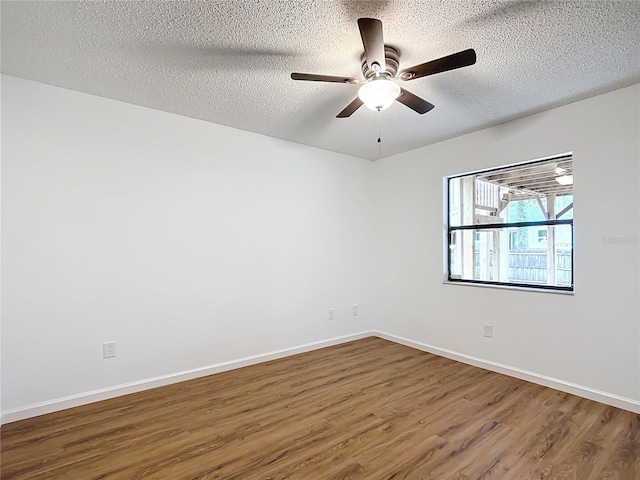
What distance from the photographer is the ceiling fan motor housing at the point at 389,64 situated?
6.47 feet

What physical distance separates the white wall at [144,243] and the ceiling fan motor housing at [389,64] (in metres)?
1.74

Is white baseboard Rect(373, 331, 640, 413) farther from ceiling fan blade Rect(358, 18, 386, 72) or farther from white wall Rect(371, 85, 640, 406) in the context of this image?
ceiling fan blade Rect(358, 18, 386, 72)

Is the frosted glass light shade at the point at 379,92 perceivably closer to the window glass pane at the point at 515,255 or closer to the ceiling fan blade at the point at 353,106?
the ceiling fan blade at the point at 353,106

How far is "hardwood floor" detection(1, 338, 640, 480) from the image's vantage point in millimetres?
1785

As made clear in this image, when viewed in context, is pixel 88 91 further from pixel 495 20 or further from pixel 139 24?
pixel 495 20

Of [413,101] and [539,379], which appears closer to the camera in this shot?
[413,101]

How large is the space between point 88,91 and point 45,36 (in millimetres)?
679

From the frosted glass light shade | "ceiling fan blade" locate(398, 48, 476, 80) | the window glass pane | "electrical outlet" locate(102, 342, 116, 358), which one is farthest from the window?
"electrical outlet" locate(102, 342, 116, 358)

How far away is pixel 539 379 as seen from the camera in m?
2.87

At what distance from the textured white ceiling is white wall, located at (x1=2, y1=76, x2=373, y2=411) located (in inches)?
13.9

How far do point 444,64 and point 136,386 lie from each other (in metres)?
3.33

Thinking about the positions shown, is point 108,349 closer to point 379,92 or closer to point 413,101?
point 379,92

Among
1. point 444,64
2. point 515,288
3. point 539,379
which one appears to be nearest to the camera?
point 444,64

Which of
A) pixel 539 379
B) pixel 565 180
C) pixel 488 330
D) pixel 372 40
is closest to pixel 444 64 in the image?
pixel 372 40
